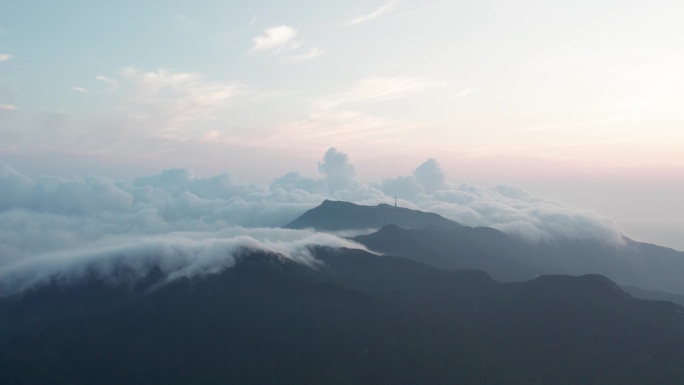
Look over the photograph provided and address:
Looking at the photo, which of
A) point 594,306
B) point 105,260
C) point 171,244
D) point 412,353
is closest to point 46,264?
point 105,260

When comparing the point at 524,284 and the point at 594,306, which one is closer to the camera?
the point at 594,306

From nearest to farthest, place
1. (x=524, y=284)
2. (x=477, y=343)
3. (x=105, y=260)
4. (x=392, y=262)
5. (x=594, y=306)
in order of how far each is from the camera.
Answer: (x=477, y=343) < (x=594, y=306) < (x=524, y=284) < (x=105, y=260) < (x=392, y=262)

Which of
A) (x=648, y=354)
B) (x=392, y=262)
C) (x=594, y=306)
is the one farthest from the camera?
(x=392, y=262)

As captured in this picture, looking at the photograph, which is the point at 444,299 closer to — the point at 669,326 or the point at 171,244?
the point at 669,326
